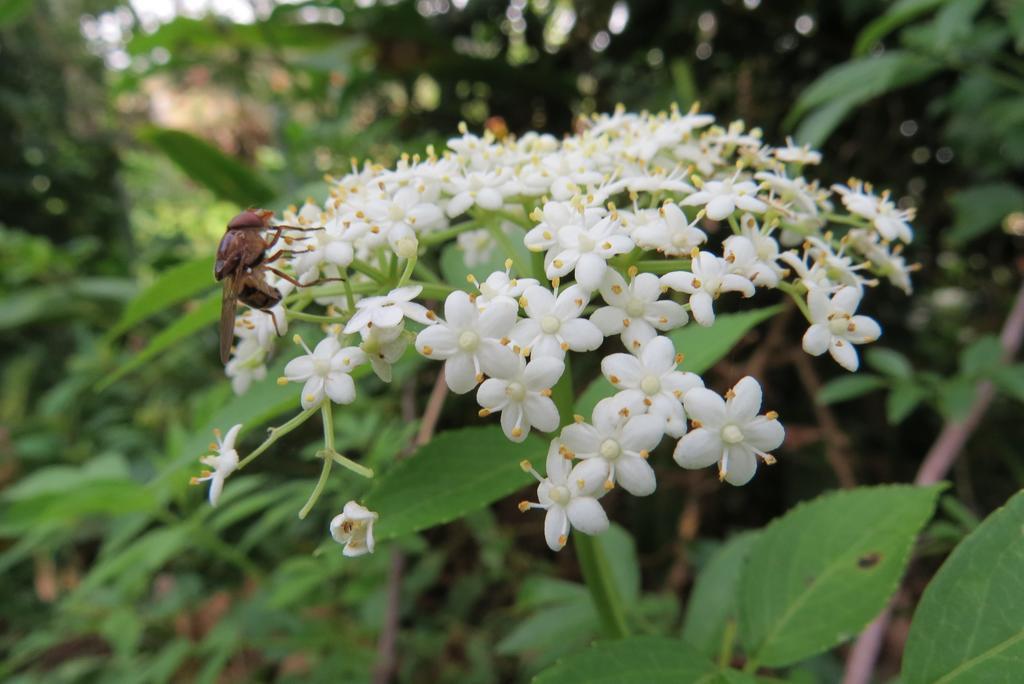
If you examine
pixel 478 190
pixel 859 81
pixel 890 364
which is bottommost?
pixel 890 364

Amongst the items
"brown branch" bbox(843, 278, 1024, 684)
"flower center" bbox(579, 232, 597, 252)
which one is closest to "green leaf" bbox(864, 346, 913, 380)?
"brown branch" bbox(843, 278, 1024, 684)

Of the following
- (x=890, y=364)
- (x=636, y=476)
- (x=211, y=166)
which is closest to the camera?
(x=636, y=476)

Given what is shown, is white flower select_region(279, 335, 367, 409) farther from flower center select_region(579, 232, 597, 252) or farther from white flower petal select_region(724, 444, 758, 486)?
white flower petal select_region(724, 444, 758, 486)

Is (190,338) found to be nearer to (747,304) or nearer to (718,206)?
(747,304)

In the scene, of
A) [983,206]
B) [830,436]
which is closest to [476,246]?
[830,436]

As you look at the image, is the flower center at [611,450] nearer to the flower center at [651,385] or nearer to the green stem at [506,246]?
the flower center at [651,385]

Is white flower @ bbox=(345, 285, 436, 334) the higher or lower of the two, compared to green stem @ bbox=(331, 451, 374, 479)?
higher

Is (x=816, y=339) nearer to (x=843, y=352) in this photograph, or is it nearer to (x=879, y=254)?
(x=843, y=352)
